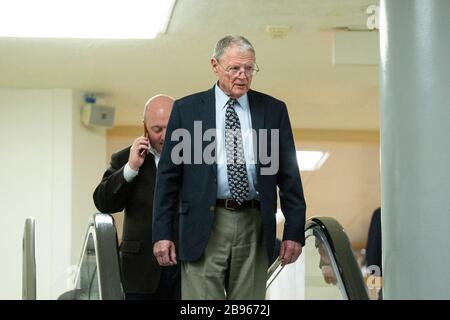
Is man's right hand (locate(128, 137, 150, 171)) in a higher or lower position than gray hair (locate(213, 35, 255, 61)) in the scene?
lower

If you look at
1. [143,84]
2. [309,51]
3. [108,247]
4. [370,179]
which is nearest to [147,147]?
[108,247]

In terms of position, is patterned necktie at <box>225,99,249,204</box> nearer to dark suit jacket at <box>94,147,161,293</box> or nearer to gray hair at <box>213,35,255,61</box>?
gray hair at <box>213,35,255,61</box>

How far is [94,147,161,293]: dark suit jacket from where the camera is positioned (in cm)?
500

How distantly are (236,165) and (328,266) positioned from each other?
1232 mm

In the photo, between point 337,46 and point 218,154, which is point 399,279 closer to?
point 218,154

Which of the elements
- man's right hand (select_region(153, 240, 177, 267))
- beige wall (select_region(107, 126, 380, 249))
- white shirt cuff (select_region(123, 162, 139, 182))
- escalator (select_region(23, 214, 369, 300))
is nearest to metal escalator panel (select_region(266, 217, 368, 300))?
escalator (select_region(23, 214, 369, 300))

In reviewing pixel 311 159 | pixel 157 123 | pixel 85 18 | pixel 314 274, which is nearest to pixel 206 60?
pixel 85 18

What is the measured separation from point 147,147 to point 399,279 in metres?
1.43

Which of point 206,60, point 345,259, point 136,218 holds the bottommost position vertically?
point 345,259

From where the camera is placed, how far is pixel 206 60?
30.4ft

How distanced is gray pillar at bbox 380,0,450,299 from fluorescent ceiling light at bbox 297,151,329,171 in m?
10.2

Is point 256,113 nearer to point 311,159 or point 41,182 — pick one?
point 41,182

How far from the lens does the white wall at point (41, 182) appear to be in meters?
10.4

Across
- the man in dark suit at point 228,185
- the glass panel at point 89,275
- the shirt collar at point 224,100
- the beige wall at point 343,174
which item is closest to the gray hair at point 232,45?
the man in dark suit at point 228,185
